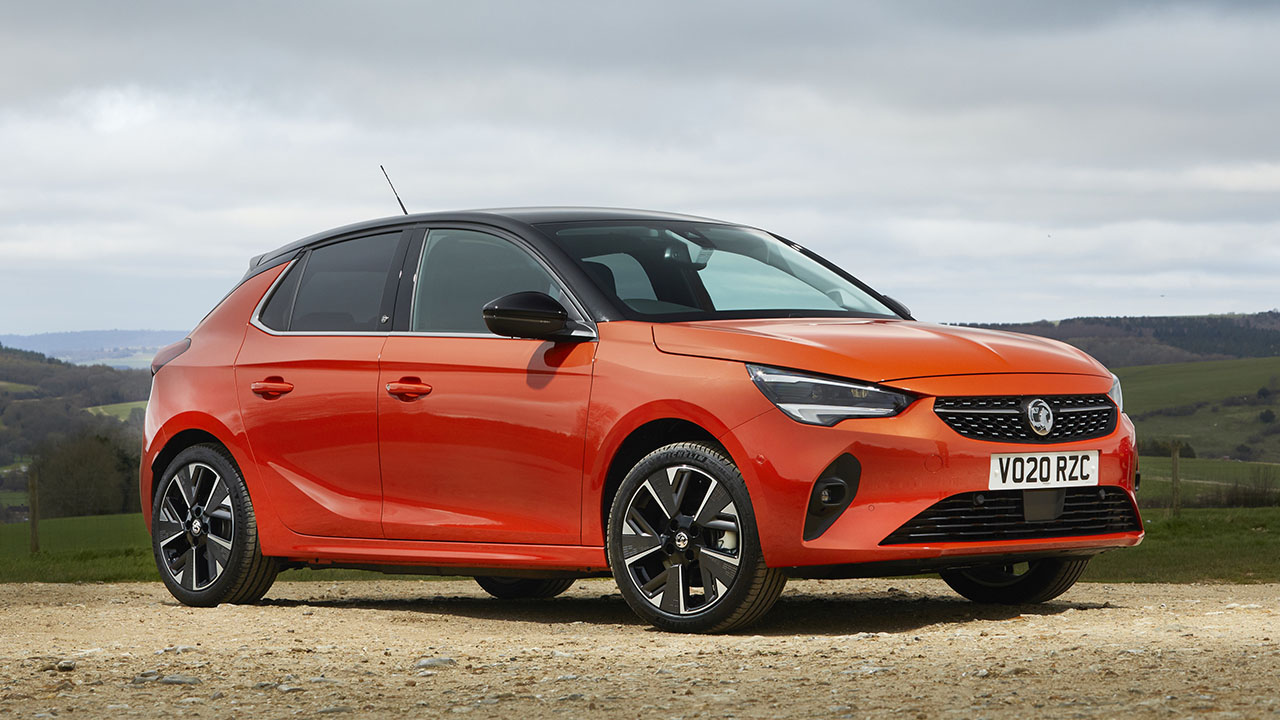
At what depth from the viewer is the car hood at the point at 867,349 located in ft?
19.5

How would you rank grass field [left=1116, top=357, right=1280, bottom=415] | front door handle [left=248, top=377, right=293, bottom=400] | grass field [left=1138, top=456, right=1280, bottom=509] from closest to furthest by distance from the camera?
front door handle [left=248, top=377, right=293, bottom=400] → grass field [left=1138, top=456, right=1280, bottom=509] → grass field [left=1116, top=357, right=1280, bottom=415]

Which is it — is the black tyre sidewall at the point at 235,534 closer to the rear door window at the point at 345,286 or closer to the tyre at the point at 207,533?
the tyre at the point at 207,533

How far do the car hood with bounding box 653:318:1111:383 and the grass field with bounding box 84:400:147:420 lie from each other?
268ft

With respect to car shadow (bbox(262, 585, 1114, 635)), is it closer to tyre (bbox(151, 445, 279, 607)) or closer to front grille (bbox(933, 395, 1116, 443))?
tyre (bbox(151, 445, 279, 607))

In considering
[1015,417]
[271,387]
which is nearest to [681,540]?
[1015,417]

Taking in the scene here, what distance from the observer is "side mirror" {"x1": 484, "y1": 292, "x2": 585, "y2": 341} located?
6.49 meters

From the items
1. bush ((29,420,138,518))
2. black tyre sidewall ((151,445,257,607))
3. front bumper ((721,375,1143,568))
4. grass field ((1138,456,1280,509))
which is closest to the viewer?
front bumper ((721,375,1143,568))

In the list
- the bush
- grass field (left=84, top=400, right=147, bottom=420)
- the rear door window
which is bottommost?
the bush

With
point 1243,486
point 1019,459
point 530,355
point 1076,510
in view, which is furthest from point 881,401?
point 1243,486

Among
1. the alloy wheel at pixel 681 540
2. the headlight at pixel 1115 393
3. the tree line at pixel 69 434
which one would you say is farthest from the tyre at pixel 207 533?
the headlight at pixel 1115 393

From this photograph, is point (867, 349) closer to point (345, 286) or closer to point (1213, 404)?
point (345, 286)

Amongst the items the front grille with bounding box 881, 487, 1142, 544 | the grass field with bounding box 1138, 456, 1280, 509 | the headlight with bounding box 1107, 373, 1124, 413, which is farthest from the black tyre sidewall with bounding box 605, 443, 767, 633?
the grass field with bounding box 1138, 456, 1280, 509

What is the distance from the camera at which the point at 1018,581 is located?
7566 millimetres

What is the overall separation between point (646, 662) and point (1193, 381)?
→ 363 feet
